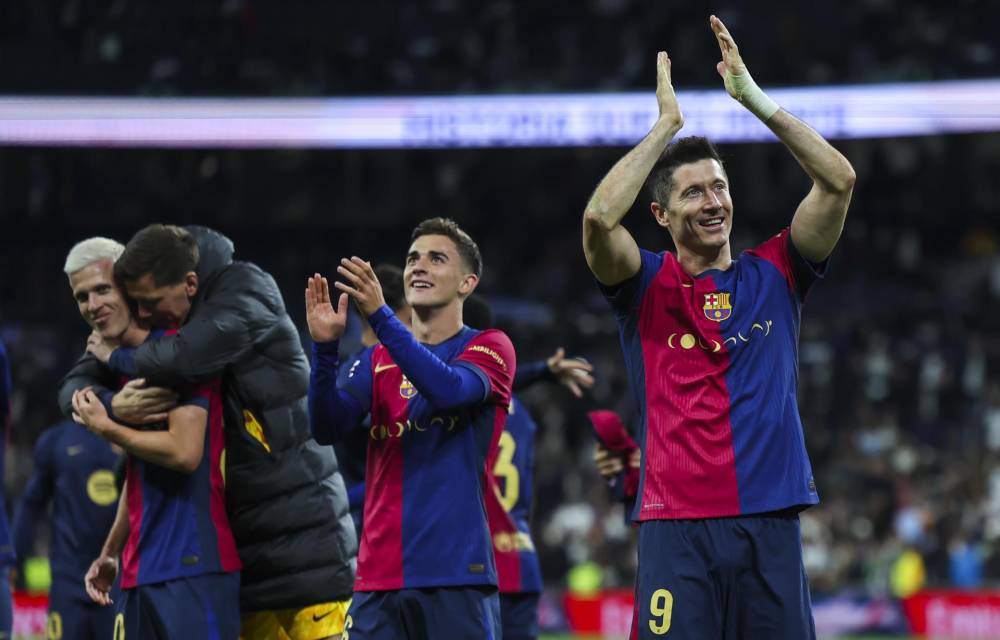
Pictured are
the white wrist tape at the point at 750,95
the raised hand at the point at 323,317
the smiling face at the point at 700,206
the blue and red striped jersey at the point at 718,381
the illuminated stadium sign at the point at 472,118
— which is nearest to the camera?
the blue and red striped jersey at the point at 718,381

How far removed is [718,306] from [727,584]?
0.93 m

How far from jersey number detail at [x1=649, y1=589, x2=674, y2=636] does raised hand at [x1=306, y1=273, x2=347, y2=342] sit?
1.42 metres

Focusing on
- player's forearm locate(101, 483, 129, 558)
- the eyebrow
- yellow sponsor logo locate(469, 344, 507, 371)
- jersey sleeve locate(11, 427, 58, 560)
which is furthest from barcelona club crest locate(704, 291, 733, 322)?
jersey sleeve locate(11, 427, 58, 560)

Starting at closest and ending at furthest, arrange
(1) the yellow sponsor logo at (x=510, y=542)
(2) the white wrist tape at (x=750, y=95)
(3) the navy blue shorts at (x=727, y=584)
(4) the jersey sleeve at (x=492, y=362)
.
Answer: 1. (3) the navy blue shorts at (x=727, y=584)
2. (2) the white wrist tape at (x=750, y=95)
3. (4) the jersey sleeve at (x=492, y=362)
4. (1) the yellow sponsor logo at (x=510, y=542)

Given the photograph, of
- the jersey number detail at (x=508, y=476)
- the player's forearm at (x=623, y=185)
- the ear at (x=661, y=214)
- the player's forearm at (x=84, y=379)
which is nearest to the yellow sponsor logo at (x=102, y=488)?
the jersey number detail at (x=508, y=476)

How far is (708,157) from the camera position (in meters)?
4.90

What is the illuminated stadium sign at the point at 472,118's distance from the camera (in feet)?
70.5

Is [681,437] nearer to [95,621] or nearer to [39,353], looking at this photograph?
[95,621]

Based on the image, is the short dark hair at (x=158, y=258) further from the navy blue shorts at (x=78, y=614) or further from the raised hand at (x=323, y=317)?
the navy blue shorts at (x=78, y=614)

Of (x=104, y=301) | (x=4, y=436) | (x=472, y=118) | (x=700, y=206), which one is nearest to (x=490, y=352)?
(x=700, y=206)

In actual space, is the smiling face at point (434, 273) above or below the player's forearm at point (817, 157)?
below

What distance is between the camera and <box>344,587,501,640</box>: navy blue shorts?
484 centimetres

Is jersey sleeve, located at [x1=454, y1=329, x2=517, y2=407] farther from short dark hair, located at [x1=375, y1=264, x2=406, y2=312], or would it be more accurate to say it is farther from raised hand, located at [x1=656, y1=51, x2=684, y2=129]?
short dark hair, located at [x1=375, y1=264, x2=406, y2=312]

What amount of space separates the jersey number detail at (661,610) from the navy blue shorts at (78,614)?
3.94 m
